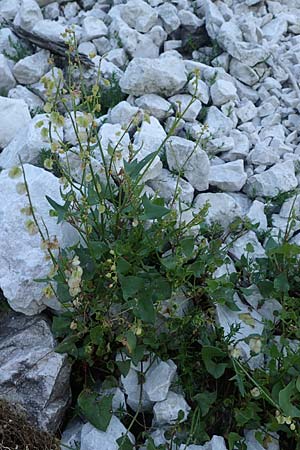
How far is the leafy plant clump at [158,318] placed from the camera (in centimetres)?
215

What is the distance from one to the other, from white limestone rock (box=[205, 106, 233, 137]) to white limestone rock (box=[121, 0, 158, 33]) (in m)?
0.69

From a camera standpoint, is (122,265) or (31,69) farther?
(31,69)

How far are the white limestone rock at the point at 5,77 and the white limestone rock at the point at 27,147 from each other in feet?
1.72

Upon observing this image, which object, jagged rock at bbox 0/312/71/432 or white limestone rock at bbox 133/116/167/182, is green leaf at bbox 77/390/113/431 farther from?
white limestone rock at bbox 133/116/167/182

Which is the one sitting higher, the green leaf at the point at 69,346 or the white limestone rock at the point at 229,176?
the white limestone rock at the point at 229,176

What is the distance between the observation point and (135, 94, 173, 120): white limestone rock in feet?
10.2

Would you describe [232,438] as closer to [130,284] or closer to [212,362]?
[212,362]

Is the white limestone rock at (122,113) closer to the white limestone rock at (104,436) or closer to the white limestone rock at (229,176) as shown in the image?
the white limestone rock at (229,176)

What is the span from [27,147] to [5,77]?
2.23 ft

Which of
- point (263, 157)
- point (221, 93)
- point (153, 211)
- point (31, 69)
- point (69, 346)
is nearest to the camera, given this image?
point (153, 211)

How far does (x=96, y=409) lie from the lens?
2240mm

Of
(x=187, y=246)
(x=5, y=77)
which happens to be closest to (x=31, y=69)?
(x=5, y=77)

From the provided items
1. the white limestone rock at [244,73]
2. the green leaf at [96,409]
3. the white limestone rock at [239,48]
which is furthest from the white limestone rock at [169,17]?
the green leaf at [96,409]

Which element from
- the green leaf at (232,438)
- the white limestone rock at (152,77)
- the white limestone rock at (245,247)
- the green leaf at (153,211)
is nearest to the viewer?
the green leaf at (153,211)
